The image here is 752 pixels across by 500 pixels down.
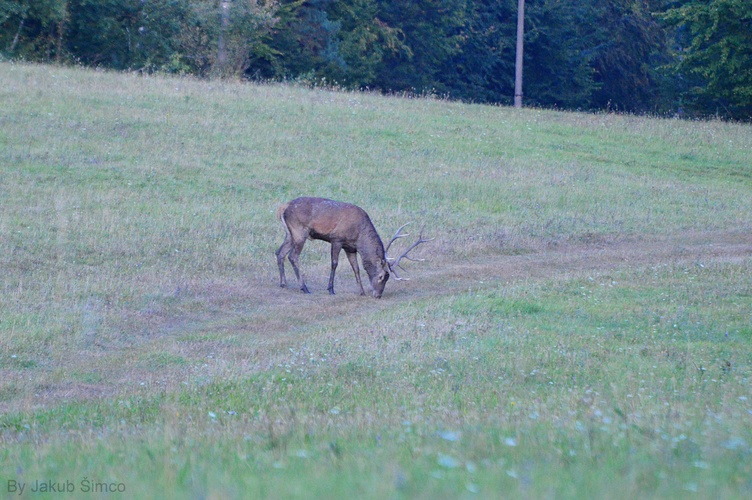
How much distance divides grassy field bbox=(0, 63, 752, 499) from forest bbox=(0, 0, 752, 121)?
32.3 ft

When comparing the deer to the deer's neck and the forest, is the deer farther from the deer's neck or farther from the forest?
the forest

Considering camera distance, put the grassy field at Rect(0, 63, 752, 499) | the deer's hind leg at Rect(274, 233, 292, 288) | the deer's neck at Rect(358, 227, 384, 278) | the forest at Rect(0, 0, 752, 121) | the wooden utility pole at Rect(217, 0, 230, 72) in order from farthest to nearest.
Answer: the wooden utility pole at Rect(217, 0, 230, 72) → the forest at Rect(0, 0, 752, 121) → the deer's neck at Rect(358, 227, 384, 278) → the deer's hind leg at Rect(274, 233, 292, 288) → the grassy field at Rect(0, 63, 752, 499)

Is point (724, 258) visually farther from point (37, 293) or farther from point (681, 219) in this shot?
point (37, 293)

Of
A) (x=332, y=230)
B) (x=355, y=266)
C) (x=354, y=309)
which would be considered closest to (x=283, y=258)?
(x=332, y=230)

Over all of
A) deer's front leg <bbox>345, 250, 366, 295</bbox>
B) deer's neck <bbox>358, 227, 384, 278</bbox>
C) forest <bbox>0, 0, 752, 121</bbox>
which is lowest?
deer's front leg <bbox>345, 250, 366, 295</bbox>

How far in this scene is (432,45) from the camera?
4975 centimetres

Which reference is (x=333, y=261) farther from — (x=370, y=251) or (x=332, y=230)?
(x=370, y=251)

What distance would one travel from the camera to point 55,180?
62.4 feet

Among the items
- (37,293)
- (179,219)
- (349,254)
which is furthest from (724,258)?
(37,293)

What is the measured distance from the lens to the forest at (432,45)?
38.4 m

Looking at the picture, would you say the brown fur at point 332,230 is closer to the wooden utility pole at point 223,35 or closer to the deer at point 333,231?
the deer at point 333,231

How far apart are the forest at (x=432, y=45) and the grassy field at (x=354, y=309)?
9854 mm

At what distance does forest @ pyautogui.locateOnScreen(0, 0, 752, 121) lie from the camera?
3841 cm

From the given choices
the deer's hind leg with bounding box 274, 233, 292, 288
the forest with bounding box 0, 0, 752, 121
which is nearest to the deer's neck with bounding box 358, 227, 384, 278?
the deer's hind leg with bounding box 274, 233, 292, 288
